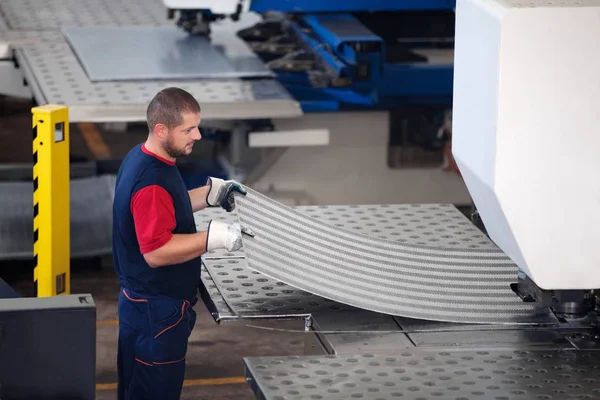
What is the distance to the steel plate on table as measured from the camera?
596 centimetres

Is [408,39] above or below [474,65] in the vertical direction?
below

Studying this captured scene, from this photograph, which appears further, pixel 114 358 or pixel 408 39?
pixel 408 39

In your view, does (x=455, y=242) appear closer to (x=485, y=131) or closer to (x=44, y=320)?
(x=485, y=131)

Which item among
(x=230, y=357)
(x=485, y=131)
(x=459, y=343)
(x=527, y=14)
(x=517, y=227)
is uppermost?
(x=527, y=14)

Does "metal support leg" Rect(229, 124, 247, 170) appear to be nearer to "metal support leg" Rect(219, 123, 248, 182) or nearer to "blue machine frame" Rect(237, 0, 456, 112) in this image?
"metal support leg" Rect(219, 123, 248, 182)

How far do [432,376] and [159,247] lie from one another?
94 cm

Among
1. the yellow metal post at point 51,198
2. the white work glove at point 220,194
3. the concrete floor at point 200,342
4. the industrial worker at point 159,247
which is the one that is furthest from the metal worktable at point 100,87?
the industrial worker at point 159,247

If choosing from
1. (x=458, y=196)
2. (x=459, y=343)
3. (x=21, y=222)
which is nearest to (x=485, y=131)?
(x=459, y=343)

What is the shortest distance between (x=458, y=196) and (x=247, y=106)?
1806 mm

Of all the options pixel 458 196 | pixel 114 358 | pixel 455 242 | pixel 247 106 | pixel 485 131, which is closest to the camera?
pixel 485 131

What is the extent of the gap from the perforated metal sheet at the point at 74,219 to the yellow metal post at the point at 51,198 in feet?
1.42

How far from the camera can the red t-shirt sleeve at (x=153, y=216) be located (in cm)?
318

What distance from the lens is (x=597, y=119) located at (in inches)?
94.4

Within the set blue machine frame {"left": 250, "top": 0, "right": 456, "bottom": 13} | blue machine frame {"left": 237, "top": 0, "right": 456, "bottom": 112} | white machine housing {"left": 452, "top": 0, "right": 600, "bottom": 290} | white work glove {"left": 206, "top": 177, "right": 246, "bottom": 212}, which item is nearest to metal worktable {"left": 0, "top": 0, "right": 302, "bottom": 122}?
blue machine frame {"left": 237, "top": 0, "right": 456, "bottom": 112}
